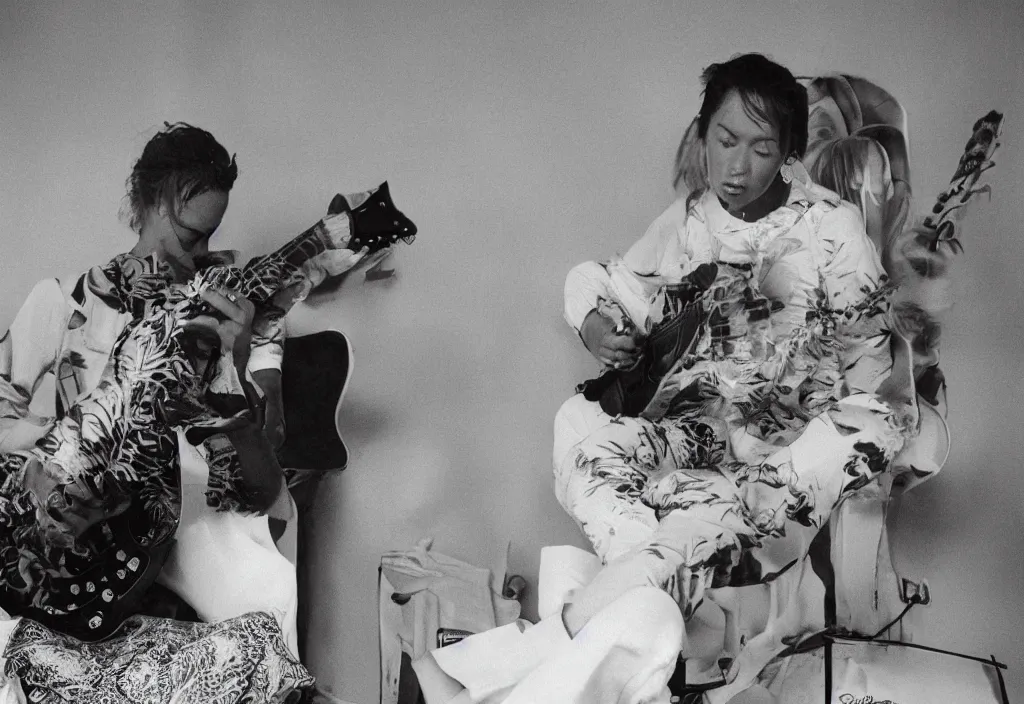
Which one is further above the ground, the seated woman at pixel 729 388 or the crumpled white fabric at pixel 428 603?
the seated woman at pixel 729 388

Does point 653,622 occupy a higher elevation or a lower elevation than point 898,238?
lower

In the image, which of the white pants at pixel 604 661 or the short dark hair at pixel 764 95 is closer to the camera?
the white pants at pixel 604 661

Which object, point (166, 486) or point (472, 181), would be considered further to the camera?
point (472, 181)

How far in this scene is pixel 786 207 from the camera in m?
3.12

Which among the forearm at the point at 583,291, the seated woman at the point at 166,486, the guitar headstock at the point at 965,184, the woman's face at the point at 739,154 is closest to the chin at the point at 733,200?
the woman's face at the point at 739,154

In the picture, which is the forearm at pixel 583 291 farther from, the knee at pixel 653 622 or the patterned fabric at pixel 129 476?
the knee at pixel 653 622

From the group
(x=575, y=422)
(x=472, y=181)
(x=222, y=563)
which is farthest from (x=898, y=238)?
(x=222, y=563)

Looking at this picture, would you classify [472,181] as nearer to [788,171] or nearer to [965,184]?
[788,171]

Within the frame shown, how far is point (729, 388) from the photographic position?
307 centimetres

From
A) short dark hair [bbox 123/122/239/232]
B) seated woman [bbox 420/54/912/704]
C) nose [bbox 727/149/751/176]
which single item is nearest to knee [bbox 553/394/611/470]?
seated woman [bbox 420/54/912/704]

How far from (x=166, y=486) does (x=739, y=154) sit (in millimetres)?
1816

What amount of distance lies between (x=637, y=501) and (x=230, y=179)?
154 centimetres

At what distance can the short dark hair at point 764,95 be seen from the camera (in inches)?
123

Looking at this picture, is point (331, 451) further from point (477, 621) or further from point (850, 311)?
point (850, 311)
